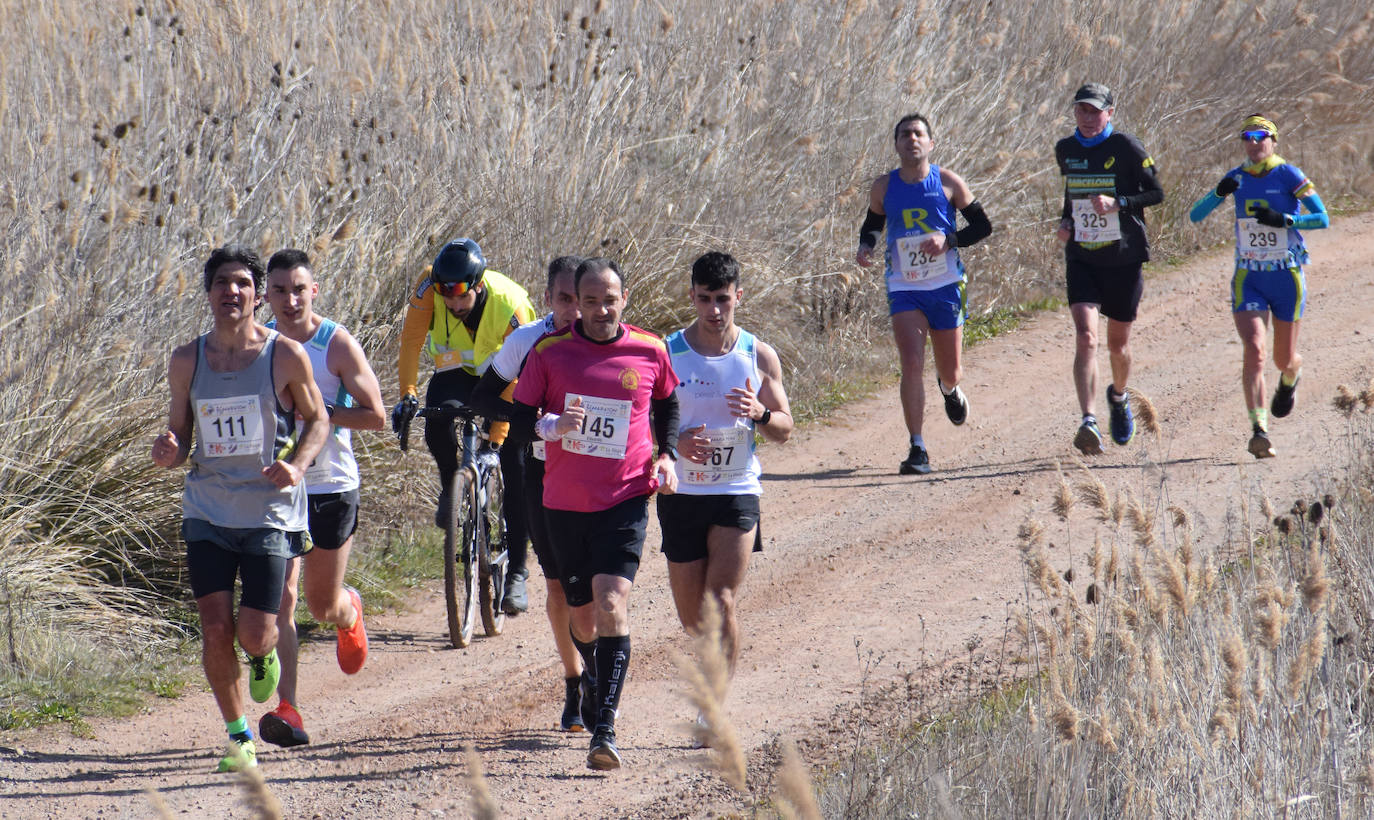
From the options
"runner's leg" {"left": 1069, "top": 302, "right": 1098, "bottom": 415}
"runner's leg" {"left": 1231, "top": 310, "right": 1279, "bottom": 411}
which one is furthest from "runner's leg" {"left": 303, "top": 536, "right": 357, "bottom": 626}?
"runner's leg" {"left": 1231, "top": 310, "right": 1279, "bottom": 411}

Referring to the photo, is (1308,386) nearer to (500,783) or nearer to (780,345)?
(780,345)

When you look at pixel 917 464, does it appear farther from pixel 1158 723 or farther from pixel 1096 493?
pixel 1158 723

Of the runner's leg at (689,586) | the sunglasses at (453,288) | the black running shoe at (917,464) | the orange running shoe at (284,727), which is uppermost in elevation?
the sunglasses at (453,288)

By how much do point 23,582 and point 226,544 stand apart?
6.24ft

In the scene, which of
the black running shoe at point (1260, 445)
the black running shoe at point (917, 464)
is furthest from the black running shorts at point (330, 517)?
the black running shoe at point (1260, 445)

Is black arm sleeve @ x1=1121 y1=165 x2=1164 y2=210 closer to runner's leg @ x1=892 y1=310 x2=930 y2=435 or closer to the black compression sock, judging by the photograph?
runner's leg @ x1=892 y1=310 x2=930 y2=435

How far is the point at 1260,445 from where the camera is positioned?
30.9 ft

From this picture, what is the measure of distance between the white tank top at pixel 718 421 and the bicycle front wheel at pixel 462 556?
5.91ft

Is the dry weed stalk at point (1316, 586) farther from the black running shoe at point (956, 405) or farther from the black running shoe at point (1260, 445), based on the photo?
the black running shoe at point (956, 405)

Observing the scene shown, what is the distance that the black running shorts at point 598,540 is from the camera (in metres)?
5.49

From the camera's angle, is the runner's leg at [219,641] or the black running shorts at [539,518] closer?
the runner's leg at [219,641]

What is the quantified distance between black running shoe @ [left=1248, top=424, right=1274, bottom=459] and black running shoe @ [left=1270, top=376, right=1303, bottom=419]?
0.63 m

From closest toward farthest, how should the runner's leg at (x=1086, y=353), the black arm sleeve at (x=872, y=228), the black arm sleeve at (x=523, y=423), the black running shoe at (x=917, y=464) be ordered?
the black arm sleeve at (x=523, y=423) → the black arm sleeve at (x=872, y=228) → the runner's leg at (x=1086, y=353) → the black running shoe at (x=917, y=464)

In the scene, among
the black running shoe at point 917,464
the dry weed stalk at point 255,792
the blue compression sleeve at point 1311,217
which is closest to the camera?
the dry weed stalk at point 255,792
